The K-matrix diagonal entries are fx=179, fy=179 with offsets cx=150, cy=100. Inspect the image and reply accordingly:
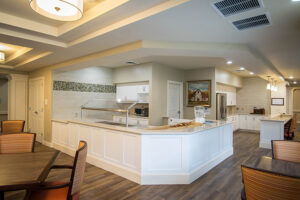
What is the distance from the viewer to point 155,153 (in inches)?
112

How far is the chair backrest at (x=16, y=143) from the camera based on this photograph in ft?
7.95

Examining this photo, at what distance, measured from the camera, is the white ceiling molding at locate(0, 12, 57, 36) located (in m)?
2.46

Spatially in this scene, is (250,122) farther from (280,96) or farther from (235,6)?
(235,6)

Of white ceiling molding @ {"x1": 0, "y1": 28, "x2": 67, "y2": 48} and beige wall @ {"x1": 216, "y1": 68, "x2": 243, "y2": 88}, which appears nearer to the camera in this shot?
white ceiling molding @ {"x1": 0, "y1": 28, "x2": 67, "y2": 48}

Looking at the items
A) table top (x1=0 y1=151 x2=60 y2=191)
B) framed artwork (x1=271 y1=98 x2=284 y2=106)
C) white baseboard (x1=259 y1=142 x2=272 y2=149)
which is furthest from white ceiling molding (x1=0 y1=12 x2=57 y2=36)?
framed artwork (x1=271 y1=98 x2=284 y2=106)

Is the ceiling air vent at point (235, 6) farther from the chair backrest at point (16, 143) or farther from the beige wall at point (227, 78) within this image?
the beige wall at point (227, 78)

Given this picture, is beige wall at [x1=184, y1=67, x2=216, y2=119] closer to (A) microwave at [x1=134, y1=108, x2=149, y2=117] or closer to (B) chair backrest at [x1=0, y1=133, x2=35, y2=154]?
(A) microwave at [x1=134, y1=108, x2=149, y2=117]

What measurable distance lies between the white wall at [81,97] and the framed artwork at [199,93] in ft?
8.99

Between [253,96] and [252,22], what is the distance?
7.07m

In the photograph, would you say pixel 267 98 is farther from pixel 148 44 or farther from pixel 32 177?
pixel 32 177

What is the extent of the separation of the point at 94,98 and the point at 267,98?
739 cm

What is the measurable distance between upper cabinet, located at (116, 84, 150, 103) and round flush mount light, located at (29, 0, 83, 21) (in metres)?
3.92

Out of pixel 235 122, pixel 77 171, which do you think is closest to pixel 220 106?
pixel 235 122

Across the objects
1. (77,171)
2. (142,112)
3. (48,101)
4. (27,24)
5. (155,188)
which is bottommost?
(155,188)
